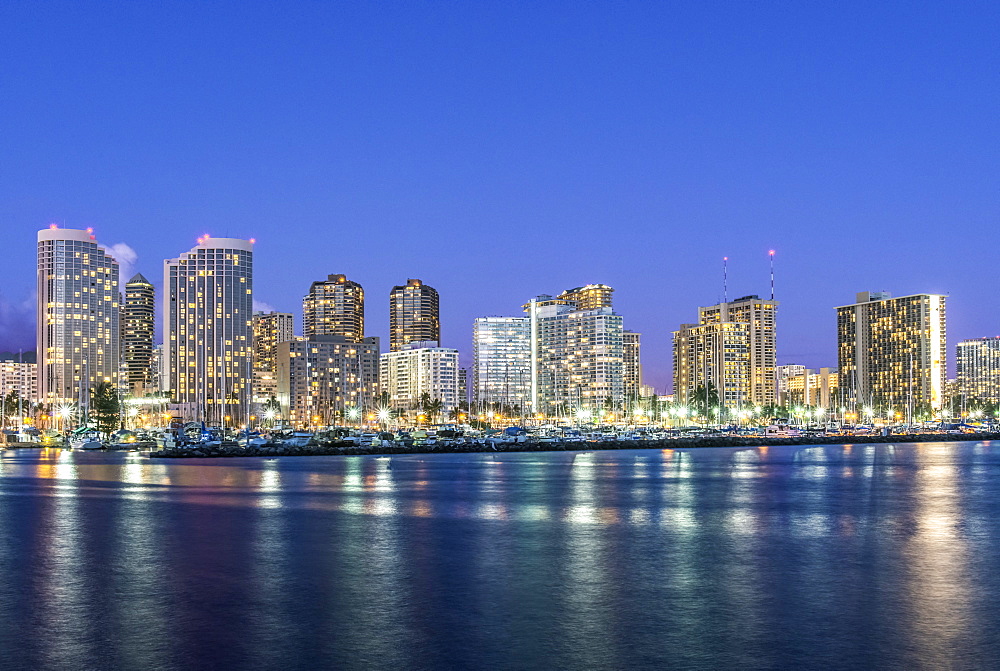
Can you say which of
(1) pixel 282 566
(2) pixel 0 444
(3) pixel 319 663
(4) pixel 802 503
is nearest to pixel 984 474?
(4) pixel 802 503

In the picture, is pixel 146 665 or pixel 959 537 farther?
pixel 959 537

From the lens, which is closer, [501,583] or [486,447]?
[501,583]

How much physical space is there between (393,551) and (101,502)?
2484 cm

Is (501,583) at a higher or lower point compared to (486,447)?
higher

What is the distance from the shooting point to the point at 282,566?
26953 mm

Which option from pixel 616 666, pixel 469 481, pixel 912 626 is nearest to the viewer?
pixel 616 666

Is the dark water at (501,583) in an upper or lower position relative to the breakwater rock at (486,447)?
upper

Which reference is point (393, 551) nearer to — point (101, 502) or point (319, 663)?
point (319, 663)

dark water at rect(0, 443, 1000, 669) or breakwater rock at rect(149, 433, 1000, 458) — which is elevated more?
dark water at rect(0, 443, 1000, 669)

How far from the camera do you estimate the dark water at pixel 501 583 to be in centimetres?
1730

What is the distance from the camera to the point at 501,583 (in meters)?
24.2

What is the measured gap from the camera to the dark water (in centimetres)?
1730

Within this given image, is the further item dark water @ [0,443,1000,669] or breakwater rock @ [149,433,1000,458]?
breakwater rock @ [149,433,1000,458]

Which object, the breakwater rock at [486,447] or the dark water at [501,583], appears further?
the breakwater rock at [486,447]
